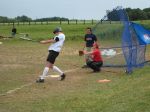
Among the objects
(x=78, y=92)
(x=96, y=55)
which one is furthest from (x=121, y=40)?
(x=78, y=92)

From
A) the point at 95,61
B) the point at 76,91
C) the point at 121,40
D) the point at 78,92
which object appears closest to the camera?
the point at 78,92

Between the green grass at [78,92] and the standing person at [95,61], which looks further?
the standing person at [95,61]

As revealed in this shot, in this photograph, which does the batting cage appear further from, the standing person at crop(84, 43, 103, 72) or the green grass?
the standing person at crop(84, 43, 103, 72)

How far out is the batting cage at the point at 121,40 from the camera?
18.0m

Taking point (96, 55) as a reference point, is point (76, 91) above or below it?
below

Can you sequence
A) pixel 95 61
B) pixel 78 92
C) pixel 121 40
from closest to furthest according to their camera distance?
1. pixel 78 92
2. pixel 95 61
3. pixel 121 40

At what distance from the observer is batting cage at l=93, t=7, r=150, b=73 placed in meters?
18.0

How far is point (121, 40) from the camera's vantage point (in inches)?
767

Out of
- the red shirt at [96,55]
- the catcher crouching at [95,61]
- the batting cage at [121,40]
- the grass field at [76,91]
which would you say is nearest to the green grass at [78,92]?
the grass field at [76,91]

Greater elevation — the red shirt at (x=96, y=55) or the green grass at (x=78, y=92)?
the red shirt at (x=96, y=55)

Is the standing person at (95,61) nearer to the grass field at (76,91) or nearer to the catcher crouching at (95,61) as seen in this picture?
the catcher crouching at (95,61)

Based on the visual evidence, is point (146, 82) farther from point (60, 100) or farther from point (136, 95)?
point (60, 100)

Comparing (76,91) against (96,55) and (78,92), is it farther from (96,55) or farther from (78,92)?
(96,55)

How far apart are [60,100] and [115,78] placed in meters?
4.83
